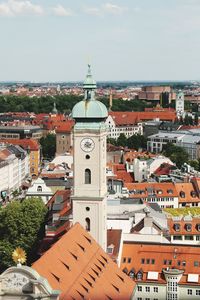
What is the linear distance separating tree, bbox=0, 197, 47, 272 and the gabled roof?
634 inches

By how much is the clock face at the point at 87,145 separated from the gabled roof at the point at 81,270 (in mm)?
6584

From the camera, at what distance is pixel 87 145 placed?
194ft

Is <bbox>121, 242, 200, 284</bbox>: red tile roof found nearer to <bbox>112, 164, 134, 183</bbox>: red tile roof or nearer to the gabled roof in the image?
the gabled roof

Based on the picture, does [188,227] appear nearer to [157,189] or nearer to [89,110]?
[89,110]

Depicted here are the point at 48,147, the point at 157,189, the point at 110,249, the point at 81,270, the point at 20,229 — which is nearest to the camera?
the point at 81,270

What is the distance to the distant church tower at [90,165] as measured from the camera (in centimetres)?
5881

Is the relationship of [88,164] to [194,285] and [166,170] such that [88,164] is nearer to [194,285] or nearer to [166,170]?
[194,285]

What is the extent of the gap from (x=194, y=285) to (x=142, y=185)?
47.5 m

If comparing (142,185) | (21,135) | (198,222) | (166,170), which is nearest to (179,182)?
(142,185)

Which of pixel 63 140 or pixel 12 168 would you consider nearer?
pixel 12 168

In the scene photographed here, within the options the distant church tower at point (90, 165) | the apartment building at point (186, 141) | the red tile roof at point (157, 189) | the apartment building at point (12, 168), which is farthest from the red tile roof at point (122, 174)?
the distant church tower at point (90, 165)

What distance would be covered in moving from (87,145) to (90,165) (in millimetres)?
Result: 1677

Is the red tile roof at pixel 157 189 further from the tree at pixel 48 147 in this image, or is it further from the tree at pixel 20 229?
the tree at pixel 48 147

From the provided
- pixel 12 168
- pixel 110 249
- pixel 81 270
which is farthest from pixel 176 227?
pixel 12 168
